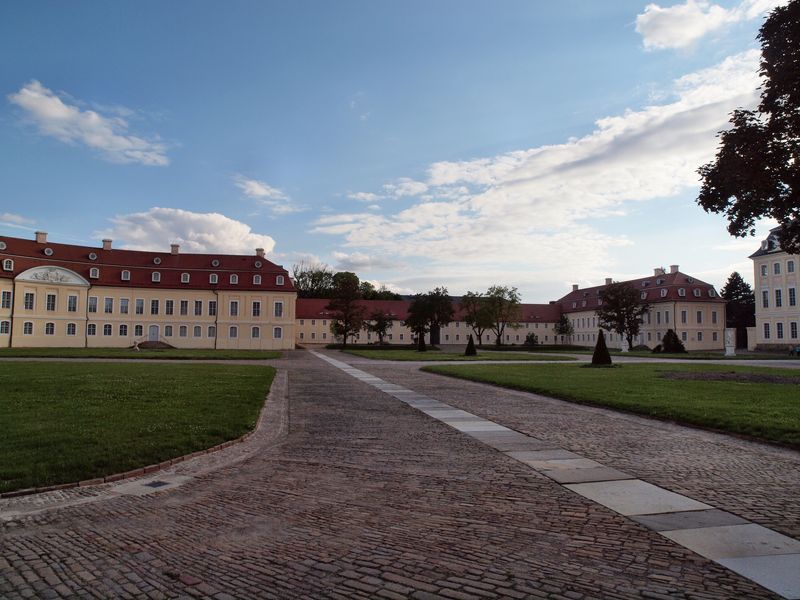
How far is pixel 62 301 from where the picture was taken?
59062mm

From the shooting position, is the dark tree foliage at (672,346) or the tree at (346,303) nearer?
the dark tree foliage at (672,346)

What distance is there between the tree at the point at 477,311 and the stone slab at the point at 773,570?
266 feet

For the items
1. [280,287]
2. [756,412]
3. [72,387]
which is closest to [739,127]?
[756,412]

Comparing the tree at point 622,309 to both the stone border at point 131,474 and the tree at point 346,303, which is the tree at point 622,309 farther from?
the stone border at point 131,474

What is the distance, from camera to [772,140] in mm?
16344

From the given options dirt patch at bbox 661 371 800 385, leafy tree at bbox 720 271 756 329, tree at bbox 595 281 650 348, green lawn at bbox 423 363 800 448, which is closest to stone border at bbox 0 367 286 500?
green lawn at bbox 423 363 800 448

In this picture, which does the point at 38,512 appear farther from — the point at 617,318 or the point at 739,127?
the point at 617,318

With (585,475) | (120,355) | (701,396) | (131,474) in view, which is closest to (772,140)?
(701,396)

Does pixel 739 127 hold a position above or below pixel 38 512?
above

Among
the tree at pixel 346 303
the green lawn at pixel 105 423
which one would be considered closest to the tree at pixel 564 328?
the tree at pixel 346 303

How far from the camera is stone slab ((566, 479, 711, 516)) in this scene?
5500 millimetres

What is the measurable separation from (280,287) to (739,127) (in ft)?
177

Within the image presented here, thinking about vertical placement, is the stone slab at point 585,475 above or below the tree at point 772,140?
below

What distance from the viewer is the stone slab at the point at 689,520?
16.3 ft
